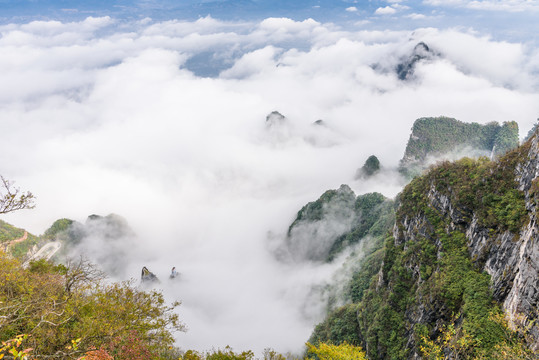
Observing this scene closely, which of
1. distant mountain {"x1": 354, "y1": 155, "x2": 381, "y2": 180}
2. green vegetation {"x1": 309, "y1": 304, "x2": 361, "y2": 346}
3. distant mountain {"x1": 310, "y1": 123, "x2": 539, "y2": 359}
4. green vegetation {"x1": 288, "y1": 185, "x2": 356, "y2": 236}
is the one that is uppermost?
distant mountain {"x1": 354, "y1": 155, "x2": 381, "y2": 180}

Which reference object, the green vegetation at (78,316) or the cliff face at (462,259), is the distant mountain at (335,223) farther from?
the green vegetation at (78,316)

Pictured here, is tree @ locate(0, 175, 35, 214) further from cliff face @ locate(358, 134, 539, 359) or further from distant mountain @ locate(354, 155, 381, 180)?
distant mountain @ locate(354, 155, 381, 180)

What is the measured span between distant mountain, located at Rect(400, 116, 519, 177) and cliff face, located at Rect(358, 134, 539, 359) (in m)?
97.2

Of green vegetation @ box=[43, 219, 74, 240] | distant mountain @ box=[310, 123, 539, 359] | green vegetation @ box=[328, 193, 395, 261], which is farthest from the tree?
green vegetation @ box=[43, 219, 74, 240]

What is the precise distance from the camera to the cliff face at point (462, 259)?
26062 mm

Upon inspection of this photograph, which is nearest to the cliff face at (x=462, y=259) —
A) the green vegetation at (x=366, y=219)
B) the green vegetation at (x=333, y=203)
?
the green vegetation at (x=366, y=219)

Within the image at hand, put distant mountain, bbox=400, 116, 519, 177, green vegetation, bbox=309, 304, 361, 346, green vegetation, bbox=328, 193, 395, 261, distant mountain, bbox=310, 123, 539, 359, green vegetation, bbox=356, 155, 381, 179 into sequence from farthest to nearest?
1. green vegetation, bbox=356, 155, 381, 179
2. distant mountain, bbox=400, 116, 519, 177
3. green vegetation, bbox=328, 193, 395, 261
4. green vegetation, bbox=309, 304, 361, 346
5. distant mountain, bbox=310, 123, 539, 359

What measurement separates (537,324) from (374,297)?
103ft

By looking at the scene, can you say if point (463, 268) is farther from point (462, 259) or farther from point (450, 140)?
point (450, 140)

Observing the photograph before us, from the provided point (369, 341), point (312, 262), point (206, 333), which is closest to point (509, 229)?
point (369, 341)

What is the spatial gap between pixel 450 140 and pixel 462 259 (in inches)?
4628

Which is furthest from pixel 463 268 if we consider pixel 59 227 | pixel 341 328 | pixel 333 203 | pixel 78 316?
pixel 59 227

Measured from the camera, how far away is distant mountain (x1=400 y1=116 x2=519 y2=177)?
133375 millimetres

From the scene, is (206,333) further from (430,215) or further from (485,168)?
(485,168)
